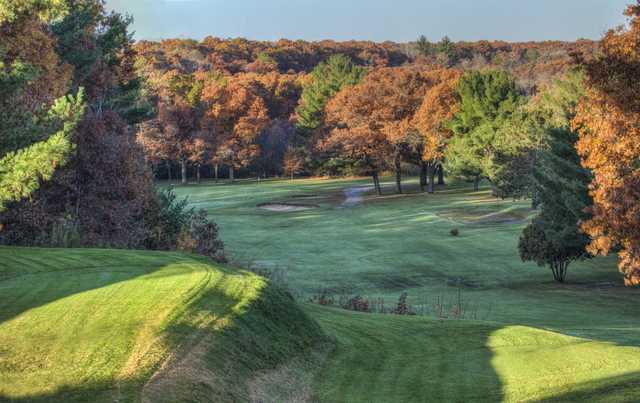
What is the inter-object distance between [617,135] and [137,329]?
1243 centimetres

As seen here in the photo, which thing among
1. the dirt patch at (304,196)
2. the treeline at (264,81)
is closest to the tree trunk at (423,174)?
the treeline at (264,81)

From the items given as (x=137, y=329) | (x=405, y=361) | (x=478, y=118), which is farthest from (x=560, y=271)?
(x=478, y=118)

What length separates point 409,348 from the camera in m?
13.1

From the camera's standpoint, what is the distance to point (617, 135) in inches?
658

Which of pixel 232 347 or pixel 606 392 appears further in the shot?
pixel 232 347

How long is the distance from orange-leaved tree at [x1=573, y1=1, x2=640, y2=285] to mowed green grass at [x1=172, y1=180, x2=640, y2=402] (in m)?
2.72

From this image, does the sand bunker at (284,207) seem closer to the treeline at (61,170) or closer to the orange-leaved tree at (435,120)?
the orange-leaved tree at (435,120)

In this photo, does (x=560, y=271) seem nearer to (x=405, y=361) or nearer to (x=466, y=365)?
(x=466, y=365)

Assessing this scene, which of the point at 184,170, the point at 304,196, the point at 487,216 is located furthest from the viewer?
the point at 184,170

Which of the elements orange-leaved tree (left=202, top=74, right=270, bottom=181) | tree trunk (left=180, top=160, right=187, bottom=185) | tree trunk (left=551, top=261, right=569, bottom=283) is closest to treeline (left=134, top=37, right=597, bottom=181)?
tree trunk (left=180, top=160, right=187, bottom=185)

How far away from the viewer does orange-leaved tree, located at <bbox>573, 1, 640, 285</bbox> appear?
16.4 metres

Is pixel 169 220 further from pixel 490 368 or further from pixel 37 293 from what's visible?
pixel 490 368

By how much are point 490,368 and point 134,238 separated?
15.4 metres

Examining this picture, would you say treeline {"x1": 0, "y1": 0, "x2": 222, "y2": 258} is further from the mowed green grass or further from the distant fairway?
the mowed green grass
